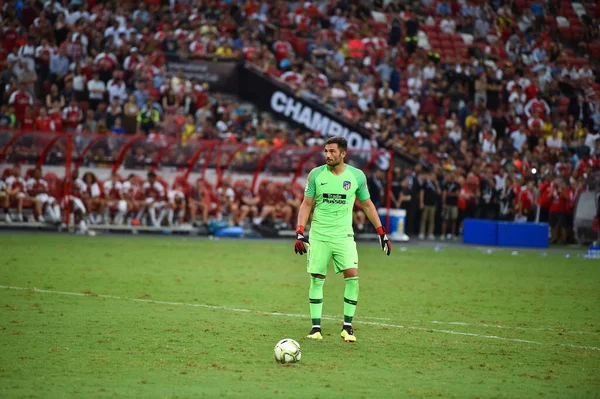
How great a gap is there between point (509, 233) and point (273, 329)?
17.1 meters

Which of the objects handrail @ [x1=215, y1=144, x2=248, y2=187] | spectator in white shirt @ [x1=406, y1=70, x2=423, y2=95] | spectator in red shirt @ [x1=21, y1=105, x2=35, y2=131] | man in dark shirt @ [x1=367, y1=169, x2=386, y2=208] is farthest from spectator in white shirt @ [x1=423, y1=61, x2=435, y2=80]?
spectator in red shirt @ [x1=21, y1=105, x2=35, y2=131]

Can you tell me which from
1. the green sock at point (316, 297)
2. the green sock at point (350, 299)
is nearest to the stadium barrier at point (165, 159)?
the green sock at point (316, 297)

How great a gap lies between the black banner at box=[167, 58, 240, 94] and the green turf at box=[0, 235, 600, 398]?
424 inches

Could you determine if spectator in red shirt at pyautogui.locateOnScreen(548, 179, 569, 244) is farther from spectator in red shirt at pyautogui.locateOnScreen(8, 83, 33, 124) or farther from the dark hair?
the dark hair

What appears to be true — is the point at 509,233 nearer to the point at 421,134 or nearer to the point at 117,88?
the point at 421,134

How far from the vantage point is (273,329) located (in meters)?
11.2

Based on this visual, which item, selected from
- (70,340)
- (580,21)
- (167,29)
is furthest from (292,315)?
(580,21)

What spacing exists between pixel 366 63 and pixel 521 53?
25.6ft

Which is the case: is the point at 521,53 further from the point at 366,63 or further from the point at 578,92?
the point at 366,63

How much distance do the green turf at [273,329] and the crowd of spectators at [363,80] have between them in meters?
8.12

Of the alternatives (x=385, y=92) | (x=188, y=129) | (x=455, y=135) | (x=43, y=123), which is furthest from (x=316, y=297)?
(x=455, y=135)

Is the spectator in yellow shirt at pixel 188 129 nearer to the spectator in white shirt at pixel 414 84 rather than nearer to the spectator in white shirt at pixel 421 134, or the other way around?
the spectator in white shirt at pixel 421 134

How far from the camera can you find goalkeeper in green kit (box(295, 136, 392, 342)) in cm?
1052

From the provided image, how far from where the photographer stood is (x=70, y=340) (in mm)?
9945
